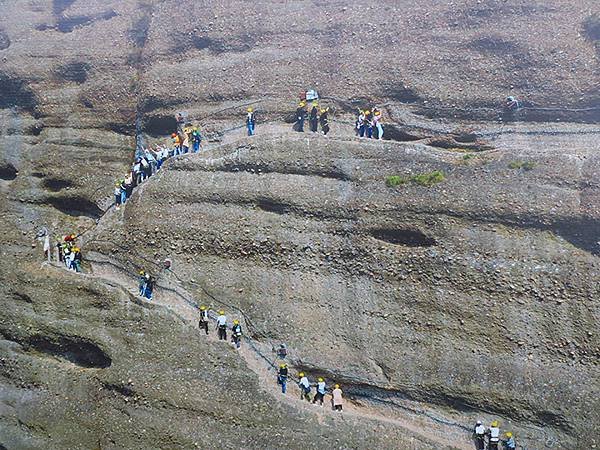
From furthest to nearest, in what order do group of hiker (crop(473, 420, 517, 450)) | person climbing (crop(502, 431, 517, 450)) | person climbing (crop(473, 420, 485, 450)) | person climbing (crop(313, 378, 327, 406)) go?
person climbing (crop(313, 378, 327, 406)) < person climbing (crop(473, 420, 485, 450)) < group of hiker (crop(473, 420, 517, 450)) < person climbing (crop(502, 431, 517, 450))

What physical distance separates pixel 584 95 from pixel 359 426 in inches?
1202

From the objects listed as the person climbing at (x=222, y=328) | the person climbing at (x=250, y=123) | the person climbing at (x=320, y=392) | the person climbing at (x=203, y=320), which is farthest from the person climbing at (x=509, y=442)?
the person climbing at (x=250, y=123)

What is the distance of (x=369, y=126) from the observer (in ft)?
161

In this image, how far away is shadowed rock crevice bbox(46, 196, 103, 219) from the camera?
49.9 metres

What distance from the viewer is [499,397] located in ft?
119

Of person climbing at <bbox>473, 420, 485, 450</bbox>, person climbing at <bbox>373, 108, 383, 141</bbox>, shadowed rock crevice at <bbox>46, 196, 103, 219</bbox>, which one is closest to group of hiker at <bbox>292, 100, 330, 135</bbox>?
person climbing at <bbox>373, 108, 383, 141</bbox>

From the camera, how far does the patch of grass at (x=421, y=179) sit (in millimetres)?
44156

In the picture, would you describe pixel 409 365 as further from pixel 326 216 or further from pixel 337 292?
pixel 326 216

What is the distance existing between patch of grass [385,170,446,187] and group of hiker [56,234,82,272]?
879 inches

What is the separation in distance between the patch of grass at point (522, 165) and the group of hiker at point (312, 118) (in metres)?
14.2

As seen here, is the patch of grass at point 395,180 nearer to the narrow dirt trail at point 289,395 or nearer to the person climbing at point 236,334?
the narrow dirt trail at point 289,395

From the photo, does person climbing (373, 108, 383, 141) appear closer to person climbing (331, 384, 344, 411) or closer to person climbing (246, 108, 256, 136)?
person climbing (246, 108, 256, 136)

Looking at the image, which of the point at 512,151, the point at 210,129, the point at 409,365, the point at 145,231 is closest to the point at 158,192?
the point at 145,231

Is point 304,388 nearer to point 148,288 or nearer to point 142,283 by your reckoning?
point 148,288
